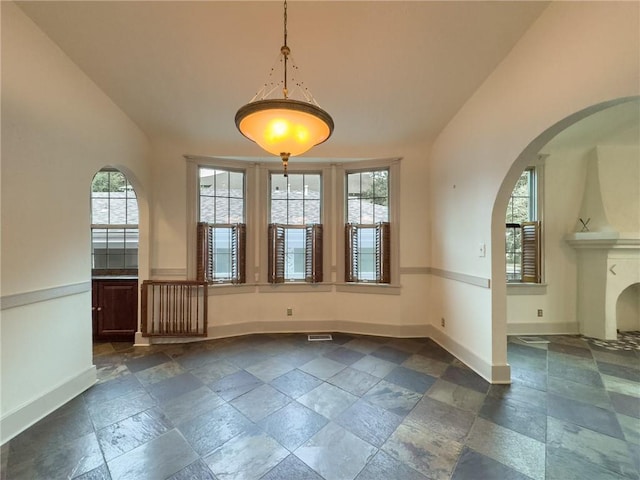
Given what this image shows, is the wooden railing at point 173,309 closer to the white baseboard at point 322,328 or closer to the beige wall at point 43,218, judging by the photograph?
the white baseboard at point 322,328

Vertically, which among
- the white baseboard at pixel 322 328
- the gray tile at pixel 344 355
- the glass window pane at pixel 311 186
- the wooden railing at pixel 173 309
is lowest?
the gray tile at pixel 344 355

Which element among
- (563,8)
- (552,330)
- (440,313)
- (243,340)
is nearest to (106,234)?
(243,340)

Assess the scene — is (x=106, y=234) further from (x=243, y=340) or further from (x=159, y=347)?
(x=243, y=340)

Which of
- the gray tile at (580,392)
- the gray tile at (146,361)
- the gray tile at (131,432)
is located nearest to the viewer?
the gray tile at (131,432)

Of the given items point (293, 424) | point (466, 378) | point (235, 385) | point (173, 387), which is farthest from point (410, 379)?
point (173, 387)

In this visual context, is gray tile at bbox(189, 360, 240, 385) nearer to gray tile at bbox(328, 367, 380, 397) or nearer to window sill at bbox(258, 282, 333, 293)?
gray tile at bbox(328, 367, 380, 397)

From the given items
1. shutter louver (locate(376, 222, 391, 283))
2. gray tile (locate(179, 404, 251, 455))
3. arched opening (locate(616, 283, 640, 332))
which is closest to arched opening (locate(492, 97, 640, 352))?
arched opening (locate(616, 283, 640, 332))

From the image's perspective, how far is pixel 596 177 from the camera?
371 cm

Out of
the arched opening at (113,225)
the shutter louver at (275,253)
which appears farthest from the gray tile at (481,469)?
the arched opening at (113,225)

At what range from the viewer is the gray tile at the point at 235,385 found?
7.56ft

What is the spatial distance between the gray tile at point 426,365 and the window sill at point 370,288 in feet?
3.10

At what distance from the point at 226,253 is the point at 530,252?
Answer: 4517 millimetres

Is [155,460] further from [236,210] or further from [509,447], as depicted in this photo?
[236,210]

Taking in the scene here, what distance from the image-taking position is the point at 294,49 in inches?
78.3
